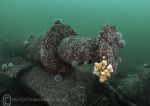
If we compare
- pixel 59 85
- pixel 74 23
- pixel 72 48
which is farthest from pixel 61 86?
pixel 74 23

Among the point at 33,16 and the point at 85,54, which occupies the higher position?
the point at 33,16

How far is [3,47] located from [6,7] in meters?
17.4

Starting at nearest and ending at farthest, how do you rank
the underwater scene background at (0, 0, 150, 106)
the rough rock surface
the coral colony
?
the coral colony
the rough rock surface
the underwater scene background at (0, 0, 150, 106)

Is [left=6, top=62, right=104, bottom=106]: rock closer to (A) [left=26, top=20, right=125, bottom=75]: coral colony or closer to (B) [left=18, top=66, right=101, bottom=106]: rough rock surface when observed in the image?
(B) [left=18, top=66, right=101, bottom=106]: rough rock surface

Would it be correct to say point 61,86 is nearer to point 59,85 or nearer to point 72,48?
point 59,85

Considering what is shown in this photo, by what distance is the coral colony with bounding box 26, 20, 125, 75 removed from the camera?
6547mm

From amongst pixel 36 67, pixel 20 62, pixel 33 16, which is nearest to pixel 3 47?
pixel 20 62

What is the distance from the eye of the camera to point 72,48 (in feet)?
23.2

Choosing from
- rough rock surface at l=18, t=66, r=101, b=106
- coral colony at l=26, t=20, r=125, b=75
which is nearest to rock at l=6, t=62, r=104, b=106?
rough rock surface at l=18, t=66, r=101, b=106

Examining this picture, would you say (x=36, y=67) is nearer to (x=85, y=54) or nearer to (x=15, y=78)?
(x=15, y=78)

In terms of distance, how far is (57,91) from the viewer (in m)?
7.38

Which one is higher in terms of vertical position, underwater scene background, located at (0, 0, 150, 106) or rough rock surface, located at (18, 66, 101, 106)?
underwater scene background, located at (0, 0, 150, 106)

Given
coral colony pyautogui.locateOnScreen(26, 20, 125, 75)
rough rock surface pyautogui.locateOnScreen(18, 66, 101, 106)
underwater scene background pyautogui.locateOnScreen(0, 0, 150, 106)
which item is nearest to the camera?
coral colony pyautogui.locateOnScreen(26, 20, 125, 75)

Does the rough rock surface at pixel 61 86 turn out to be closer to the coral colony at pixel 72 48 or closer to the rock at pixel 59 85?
the rock at pixel 59 85
